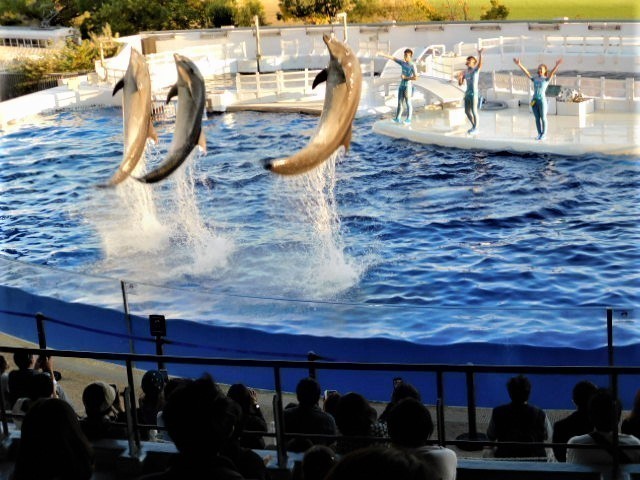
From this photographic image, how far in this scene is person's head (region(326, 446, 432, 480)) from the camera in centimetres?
230

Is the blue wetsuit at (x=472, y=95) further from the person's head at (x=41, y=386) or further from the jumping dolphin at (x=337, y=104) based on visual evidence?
the person's head at (x=41, y=386)

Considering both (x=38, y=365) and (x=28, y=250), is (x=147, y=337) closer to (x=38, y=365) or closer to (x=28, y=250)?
(x=38, y=365)

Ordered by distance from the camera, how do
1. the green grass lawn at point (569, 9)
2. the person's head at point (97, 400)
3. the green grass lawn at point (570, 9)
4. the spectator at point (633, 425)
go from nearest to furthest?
the spectator at point (633, 425)
the person's head at point (97, 400)
the green grass lawn at point (570, 9)
the green grass lawn at point (569, 9)

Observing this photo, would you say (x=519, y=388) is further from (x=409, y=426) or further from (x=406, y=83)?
(x=406, y=83)

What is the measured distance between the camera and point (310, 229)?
46.6ft

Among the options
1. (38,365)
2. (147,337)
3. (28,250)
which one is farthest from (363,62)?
(38,365)

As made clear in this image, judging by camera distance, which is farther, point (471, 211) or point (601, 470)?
point (471, 211)

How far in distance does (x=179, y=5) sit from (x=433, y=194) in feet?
74.4

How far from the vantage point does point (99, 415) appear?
16.9ft

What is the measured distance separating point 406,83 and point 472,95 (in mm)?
1582

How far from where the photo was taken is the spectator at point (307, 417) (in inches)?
204

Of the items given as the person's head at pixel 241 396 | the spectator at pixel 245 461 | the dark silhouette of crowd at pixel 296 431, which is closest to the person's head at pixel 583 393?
the dark silhouette of crowd at pixel 296 431

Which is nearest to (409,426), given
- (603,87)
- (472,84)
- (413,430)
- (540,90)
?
(413,430)

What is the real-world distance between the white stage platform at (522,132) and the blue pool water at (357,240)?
259 millimetres
